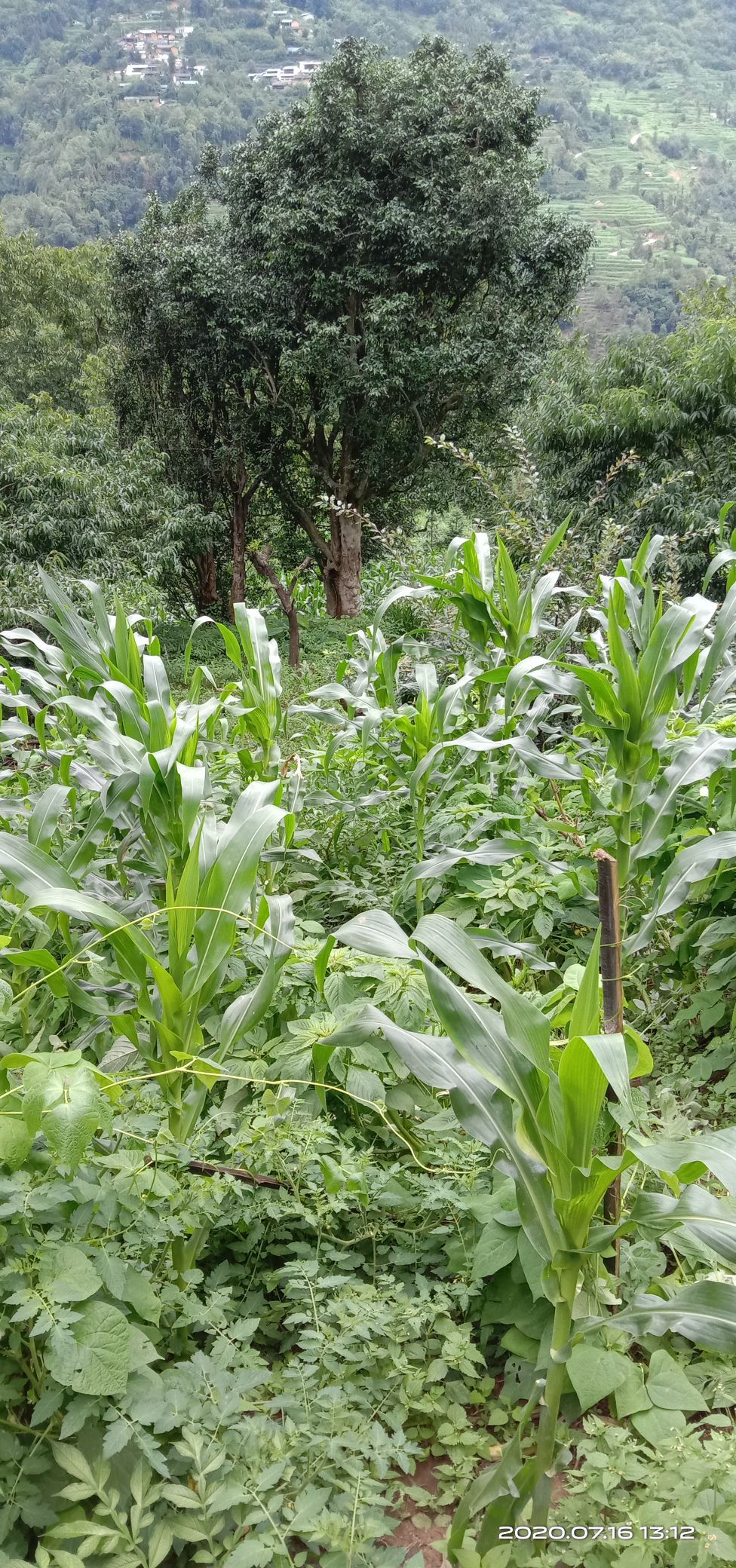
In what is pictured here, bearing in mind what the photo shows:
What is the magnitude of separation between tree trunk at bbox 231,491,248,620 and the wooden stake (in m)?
12.8

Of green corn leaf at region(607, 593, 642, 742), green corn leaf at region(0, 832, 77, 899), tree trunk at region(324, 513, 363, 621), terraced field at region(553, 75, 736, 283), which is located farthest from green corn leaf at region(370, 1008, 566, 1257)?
terraced field at region(553, 75, 736, 283)

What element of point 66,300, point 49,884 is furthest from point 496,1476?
point 66,300

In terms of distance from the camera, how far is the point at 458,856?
193cm

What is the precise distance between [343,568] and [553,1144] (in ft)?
43.2

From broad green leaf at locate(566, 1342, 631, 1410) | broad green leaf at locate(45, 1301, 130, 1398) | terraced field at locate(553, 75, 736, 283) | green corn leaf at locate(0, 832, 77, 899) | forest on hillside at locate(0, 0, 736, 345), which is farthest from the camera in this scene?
terraced field at locate(553, 75, 736, 283)

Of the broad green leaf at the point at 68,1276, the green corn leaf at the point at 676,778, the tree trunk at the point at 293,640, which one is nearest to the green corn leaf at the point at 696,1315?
the broad green leaf at the point at 68,1276

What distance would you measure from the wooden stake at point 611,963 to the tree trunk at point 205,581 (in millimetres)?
13327

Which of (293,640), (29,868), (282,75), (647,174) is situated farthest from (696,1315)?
(282,75)

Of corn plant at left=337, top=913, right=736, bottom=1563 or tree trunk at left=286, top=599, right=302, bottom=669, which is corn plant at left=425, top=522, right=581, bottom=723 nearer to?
corn plant at left=337, top=913, right=736, bottom=1563

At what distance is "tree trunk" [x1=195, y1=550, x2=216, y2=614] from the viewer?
14.1 meters

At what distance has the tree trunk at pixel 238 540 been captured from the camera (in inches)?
539

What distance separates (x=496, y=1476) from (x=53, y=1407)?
1.82ft

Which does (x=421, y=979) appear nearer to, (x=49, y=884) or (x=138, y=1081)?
(x=138, y=1081)

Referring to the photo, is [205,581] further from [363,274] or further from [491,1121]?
[491,1121]
